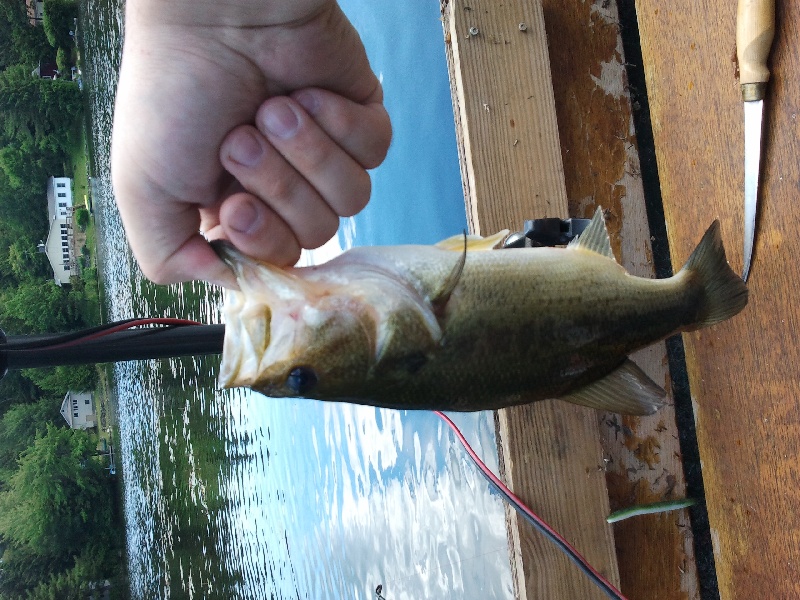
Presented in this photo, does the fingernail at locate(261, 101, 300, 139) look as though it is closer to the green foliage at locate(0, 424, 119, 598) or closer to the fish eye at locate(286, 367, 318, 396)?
the fish eye at locate(286, 367, 318, 396)

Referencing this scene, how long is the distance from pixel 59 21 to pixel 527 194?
32.0 metres

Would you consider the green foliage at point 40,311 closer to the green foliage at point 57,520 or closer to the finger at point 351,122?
the green foliage at point 57,520

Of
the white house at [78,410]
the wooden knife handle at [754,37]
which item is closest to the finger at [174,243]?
the wooden knife handle at [754,37]

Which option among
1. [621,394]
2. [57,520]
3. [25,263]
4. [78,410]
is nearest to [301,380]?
[621,394]

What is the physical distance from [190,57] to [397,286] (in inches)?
23.4

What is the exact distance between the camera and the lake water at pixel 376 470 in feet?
8.70

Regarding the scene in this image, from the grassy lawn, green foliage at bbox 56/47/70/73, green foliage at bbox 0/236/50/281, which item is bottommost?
green foliage at bbox 0/236/50/281

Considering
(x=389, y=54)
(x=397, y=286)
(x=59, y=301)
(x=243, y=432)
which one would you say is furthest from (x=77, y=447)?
(x=397, y=286)

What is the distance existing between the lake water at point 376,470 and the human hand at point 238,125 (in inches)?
51.3

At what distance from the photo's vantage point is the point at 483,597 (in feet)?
8.05

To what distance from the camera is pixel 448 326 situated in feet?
4.01

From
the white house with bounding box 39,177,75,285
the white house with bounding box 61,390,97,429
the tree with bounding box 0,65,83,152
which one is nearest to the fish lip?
the white house with bounding box 61,390,97,429

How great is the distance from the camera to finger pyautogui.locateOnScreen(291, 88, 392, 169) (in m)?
1.21

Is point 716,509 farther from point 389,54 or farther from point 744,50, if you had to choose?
point 389,54
